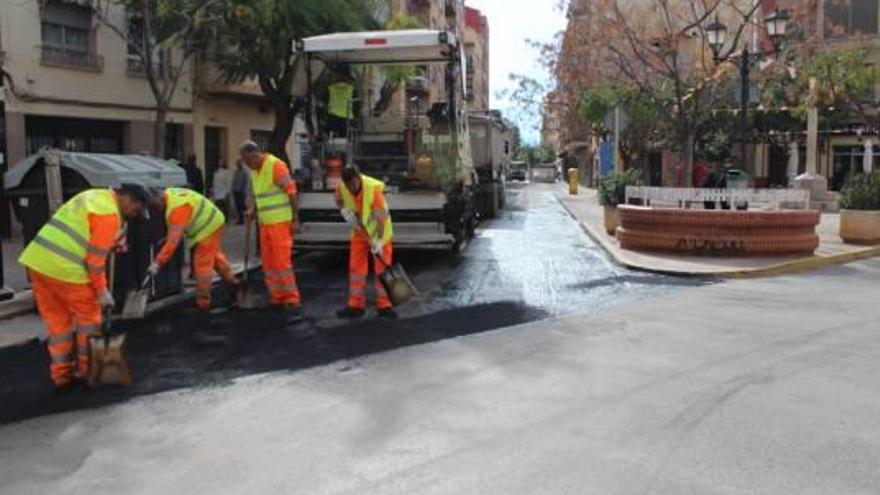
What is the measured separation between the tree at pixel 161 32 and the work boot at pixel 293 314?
6.62 meters

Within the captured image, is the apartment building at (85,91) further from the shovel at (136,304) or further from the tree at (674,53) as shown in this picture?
the tree at (674,53)

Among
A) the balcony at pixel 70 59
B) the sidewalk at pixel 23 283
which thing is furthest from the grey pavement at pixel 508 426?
the balcony at pixel 70 59

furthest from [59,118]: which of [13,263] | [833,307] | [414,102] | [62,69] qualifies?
[833,307]

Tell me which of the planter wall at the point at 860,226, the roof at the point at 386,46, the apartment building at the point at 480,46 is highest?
the apartment building at the point at 480,46

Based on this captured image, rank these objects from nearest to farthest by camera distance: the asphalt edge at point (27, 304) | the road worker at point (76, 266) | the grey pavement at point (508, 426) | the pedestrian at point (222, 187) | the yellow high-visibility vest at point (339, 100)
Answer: the grey pavement at point (508, 426), the road worker at point (76, 266), the asphalt edge at point (27, 304), the yellow high-visibility vest at point (339, 100), the pedestrian at point (222, 187)

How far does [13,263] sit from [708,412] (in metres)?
10.6

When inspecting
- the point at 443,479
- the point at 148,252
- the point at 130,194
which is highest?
the point at 130,194

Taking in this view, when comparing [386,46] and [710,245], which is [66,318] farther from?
[710,245]

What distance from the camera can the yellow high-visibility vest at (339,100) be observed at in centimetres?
1363

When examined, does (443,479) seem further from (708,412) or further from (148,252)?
(148,252)

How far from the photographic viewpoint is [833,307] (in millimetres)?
9898

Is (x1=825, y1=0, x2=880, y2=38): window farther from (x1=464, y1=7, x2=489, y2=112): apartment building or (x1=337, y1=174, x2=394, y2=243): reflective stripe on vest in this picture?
(x1=464, y1=7, x2=489, y2=112): apartment building

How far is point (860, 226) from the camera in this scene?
16062 millimetres

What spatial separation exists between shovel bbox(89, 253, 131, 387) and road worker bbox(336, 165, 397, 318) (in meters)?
2.95
